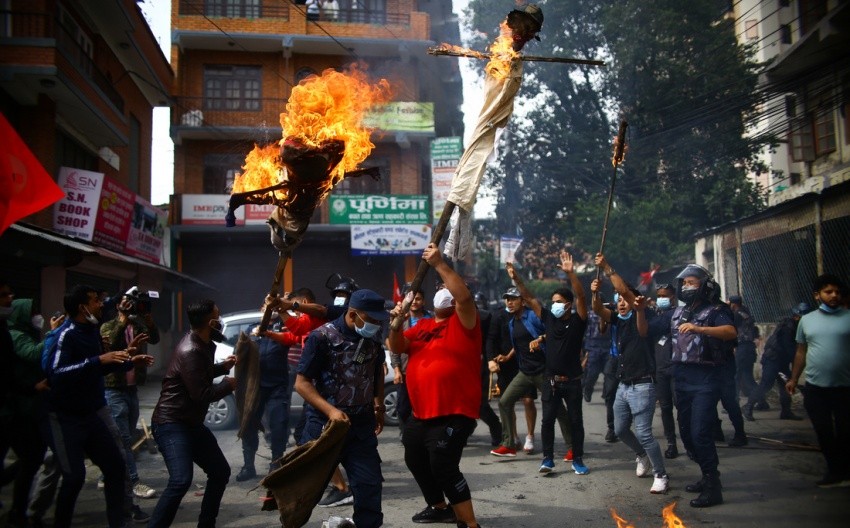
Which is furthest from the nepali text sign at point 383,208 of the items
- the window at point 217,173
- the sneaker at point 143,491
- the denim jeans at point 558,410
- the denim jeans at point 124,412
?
the sneaker at point 143,491

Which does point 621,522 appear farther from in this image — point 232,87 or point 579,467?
point 232,87

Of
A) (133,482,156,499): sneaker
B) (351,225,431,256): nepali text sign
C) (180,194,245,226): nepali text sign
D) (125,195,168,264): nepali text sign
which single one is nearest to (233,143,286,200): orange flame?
(133,482,156,499): sneaker

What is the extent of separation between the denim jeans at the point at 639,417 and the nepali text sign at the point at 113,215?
1178 cm

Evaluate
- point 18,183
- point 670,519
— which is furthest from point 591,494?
point 18,183

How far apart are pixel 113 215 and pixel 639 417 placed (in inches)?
497

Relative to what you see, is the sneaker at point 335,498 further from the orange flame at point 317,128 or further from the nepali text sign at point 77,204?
the nepali text sign at point 77,204

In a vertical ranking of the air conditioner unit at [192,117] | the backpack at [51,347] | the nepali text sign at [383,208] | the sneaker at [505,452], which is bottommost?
the sneaker at [505,452]

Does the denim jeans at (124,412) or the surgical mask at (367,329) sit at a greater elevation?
the surgical mask at (367,329)

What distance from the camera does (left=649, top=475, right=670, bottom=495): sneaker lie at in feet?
20.6

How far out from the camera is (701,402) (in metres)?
5.99

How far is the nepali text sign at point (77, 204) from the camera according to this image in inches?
547

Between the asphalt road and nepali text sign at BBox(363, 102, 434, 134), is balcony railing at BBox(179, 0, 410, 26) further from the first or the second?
the asphalt road

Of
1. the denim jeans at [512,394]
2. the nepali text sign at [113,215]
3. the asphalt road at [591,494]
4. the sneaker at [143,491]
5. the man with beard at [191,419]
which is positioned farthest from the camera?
the nepali text sign at [113,215]

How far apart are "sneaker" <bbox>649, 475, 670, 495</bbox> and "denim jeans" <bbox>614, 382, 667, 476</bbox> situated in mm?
40
